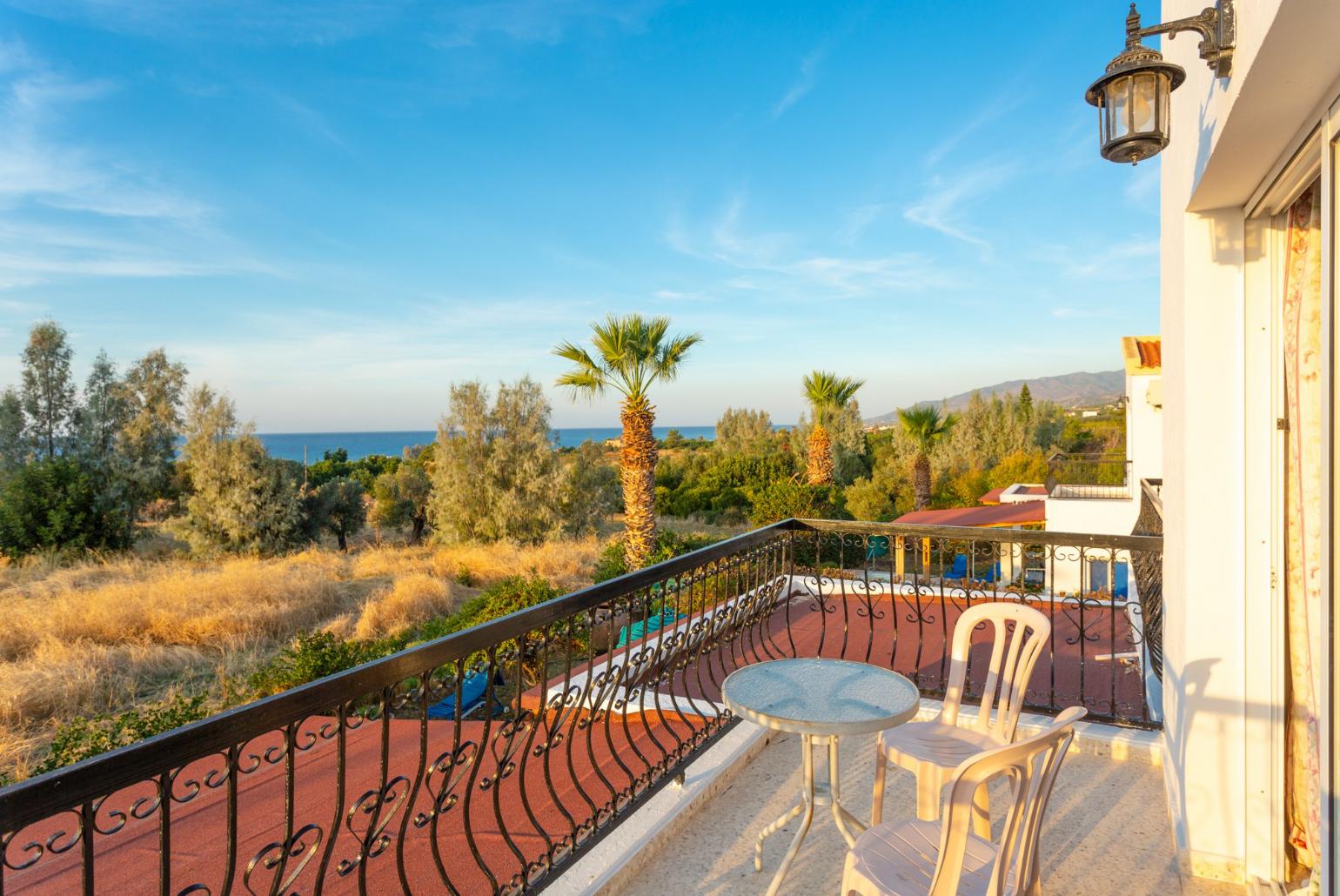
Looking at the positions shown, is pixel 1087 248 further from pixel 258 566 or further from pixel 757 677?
pixel 258 566

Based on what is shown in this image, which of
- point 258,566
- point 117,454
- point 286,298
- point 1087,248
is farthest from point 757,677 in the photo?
point 286,298

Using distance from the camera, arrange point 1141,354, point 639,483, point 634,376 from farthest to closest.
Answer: point 639,483, point 634,376, point 1141,354

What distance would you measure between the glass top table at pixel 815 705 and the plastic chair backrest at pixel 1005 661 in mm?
226

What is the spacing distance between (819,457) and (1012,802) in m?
17.9

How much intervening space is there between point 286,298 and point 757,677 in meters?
22.6

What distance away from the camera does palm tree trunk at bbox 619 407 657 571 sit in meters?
11.3

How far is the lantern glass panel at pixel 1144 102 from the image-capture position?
1813 millimetres

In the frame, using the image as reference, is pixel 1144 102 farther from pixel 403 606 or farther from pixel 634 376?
pixel 403 606

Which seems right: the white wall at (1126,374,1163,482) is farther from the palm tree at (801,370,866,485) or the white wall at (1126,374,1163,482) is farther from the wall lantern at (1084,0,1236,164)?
the palm tree at (801,370,866,485)

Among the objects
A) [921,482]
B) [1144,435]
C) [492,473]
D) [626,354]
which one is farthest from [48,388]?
[1144,435]

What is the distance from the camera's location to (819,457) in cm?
1891

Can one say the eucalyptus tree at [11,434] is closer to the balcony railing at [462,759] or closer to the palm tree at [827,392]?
the balcony railing at [462,759]

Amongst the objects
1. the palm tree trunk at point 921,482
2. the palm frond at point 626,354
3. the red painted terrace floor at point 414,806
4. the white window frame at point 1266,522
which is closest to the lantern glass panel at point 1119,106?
the white window frame at point 1266,522

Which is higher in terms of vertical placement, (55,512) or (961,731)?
(961,731)
